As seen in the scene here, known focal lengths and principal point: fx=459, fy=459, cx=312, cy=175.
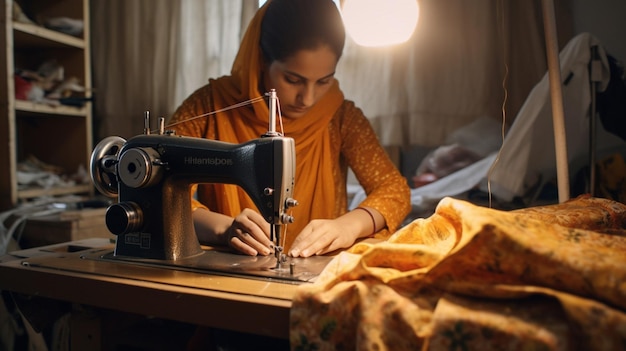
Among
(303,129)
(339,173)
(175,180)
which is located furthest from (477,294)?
(339,173)

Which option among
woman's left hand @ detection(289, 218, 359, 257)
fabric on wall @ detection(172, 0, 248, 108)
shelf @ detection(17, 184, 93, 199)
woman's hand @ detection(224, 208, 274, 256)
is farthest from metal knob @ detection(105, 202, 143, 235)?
fabric on wall @ detection(172, 0, 248, 108)

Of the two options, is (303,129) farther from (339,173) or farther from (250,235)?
(250,235)

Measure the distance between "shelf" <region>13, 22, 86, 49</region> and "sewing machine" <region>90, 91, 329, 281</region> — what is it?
58.1 inches

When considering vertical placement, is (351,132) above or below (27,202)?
above

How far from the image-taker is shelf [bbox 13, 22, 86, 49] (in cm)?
206

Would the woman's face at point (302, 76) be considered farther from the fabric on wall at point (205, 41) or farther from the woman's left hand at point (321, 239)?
the fabric on wall at point (205, 41)

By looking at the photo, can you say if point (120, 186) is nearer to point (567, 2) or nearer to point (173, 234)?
point (173, 234)

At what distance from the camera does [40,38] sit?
220cm

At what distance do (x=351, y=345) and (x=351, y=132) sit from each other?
98 cm

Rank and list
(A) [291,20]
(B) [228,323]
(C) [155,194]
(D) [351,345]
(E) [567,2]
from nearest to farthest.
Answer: (D) [351,345]
(B) [228,323]
(C) [155,194]
(A) [291,20]
(E) [567,2]

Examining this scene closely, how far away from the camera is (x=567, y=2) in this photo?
2035 millimetres

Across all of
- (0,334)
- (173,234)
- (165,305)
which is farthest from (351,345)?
(0,334)

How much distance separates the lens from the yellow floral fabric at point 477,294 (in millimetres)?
479

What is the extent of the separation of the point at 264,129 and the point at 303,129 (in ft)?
0.39
